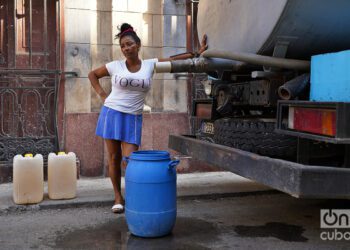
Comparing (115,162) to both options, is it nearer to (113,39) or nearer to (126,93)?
(126,93)

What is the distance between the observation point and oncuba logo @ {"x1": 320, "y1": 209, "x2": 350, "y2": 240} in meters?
3.97

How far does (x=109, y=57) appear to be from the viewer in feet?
21.9

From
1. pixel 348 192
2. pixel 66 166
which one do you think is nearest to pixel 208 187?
pixel 66 166

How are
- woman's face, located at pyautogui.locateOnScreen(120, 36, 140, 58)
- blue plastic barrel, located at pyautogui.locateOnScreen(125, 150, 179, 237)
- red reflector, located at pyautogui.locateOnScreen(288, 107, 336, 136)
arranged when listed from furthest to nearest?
woman's face, located at pyautogui.locateOnScreen(120, 36, 140, 58) → blue plastic barrel, located at pyautogui.locateOnScreen(125, 150, 179, 237) → red reflector, located at pyautogui.locateOnScreen(288, 107, 336, 136)

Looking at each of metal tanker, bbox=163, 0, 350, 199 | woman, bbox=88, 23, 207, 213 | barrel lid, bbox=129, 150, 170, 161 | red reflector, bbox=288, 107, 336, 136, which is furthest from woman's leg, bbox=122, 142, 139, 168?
red reflector, bbox=288, 107, 336, 136

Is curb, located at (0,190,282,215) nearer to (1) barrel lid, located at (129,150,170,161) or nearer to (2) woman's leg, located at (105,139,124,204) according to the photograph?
(2) woman's leg, located at (105,139,124,204)

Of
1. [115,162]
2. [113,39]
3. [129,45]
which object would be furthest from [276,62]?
[113,39]

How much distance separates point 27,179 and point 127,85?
60.6 inches

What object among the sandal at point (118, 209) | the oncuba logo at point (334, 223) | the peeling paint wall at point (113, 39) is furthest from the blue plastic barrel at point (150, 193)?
the peeling paint wall at point (113, 39)

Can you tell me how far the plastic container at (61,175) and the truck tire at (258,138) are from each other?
1.88 meters

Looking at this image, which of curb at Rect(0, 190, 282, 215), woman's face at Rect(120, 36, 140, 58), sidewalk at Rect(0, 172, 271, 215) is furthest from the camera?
sidewalk at Rect(0, 172, 271, 215)

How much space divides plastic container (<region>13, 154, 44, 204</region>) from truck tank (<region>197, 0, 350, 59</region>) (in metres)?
2.46

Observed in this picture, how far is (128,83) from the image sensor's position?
4480mm

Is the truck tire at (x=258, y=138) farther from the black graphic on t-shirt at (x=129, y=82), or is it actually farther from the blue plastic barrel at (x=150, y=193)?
the black graphic on t-shirt at (x=129, y=82)
